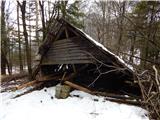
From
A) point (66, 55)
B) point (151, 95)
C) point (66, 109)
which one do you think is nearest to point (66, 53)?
point (66, 55)

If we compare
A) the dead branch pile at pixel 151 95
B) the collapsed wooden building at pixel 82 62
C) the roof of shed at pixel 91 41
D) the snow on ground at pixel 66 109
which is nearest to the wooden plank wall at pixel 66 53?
the collapsed wooden building at pixel 82 62

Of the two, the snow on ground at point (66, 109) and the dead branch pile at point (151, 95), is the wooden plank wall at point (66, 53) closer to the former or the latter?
the snow on ground at point (66, 109)

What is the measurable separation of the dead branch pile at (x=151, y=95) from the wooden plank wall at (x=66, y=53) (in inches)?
106

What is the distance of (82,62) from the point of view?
9.90 meters

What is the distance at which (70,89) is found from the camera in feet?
33.1

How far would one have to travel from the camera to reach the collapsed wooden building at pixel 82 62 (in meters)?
9.14

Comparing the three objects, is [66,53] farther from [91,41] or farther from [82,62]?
[91,41]

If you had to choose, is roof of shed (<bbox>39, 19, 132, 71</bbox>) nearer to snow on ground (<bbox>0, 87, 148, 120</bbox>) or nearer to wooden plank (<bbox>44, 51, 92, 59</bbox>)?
wooden plank (<bbox>44, 51, 92, 59</bbox>)

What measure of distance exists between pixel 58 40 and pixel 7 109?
450cm

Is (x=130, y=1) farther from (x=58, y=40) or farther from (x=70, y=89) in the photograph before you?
(x=70, y=89)

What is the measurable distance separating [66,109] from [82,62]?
2441mm

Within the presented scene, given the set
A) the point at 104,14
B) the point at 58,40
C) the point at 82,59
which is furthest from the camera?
the point at 104,14

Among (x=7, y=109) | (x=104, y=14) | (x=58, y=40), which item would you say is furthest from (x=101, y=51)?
(x=104, y=14)

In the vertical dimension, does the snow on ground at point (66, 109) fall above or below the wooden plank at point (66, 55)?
below
